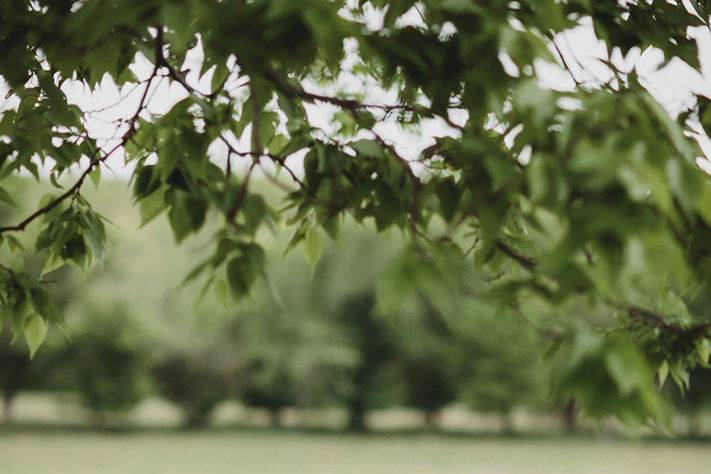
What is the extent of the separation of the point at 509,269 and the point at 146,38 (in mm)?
1766

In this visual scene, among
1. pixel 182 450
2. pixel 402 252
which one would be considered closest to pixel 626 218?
pixel 402 252

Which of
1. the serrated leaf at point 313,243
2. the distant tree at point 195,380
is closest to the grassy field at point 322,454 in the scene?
the distant tree at point 195,380

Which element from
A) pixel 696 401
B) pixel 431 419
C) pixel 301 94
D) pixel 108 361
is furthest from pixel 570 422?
pixel 301 94

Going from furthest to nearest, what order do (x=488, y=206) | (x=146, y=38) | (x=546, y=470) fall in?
(x=546, y=470) < (x=146, y=38) < (x=488, y=206)

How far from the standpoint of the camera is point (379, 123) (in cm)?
276

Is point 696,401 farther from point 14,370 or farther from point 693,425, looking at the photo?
point 14,370

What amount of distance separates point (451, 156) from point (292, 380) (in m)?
36.5

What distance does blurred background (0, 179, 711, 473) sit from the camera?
32031 millimetres

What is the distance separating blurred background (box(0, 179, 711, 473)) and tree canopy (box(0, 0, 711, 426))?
2680 cm

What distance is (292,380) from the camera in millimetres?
38094

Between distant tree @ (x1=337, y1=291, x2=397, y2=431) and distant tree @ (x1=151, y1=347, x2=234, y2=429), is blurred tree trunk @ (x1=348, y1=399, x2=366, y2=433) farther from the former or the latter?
distant tree @ (x1=151, y1=347, x2=234, y2=429)

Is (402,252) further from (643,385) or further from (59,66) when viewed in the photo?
(59,66)

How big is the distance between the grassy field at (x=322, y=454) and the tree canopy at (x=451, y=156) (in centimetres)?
2428

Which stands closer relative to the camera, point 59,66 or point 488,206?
point 488,206
